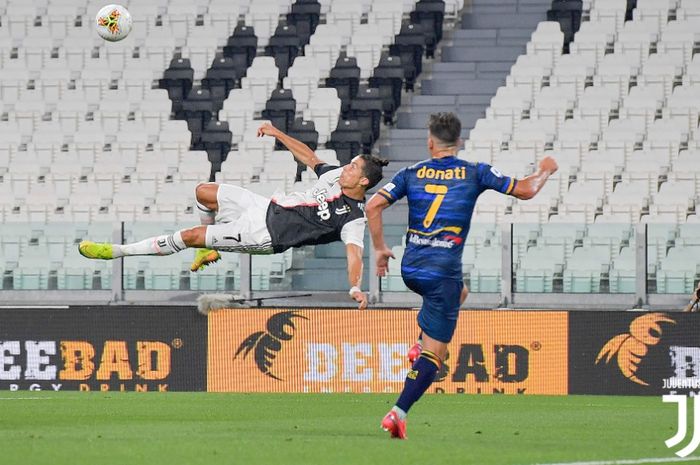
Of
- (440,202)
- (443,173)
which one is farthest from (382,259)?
(443,173)

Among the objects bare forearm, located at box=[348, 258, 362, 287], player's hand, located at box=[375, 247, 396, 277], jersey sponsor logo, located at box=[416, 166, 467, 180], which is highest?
jersey sponsor logo, located at box=[416, 166, 467, 180]

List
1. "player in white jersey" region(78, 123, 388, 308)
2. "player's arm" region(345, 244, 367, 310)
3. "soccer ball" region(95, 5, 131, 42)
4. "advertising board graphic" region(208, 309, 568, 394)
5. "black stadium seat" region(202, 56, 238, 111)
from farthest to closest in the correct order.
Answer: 1. "black stadium seat" region(202, 56, 238, 111)
2. "soccer ball" region(95, 5, 131, 42)
3. "advertising board graphic" region(208, 309, 568, 394)
4. "player in white jersey" region(78, 123, 388, 308)
5. "player's arm" region(345, 244, 367, 310)

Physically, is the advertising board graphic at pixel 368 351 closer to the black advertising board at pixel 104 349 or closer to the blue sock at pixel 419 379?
the black advertising board at pixel 104 349

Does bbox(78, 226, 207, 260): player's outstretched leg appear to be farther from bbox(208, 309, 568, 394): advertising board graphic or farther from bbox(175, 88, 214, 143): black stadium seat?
bbox(175, 88, 214, 143): black stadium seat

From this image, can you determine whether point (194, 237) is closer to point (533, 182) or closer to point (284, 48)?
point (533, 182)

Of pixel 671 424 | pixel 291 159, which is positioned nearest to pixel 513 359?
pixel 671 424

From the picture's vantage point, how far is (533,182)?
9836 mm

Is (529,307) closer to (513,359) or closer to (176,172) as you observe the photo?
(513,359)

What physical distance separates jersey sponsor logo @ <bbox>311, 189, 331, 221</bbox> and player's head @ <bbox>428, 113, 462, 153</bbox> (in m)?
2.75

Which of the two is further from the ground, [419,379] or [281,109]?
[281,109]

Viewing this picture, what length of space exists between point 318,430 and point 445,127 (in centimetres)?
256

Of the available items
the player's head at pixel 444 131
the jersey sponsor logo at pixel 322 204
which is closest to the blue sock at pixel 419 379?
the player's head at pixel 444 131

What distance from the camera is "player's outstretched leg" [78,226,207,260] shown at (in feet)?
42.1

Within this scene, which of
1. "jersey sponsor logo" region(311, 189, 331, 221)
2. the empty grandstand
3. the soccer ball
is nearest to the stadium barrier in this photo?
the empty grandstand
